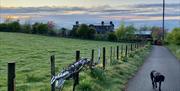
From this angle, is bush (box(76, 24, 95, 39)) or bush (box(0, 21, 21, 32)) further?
bush (box(76, 24, 95, 39))

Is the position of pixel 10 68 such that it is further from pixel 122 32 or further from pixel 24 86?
pixel 122 32

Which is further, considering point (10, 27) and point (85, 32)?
point (85, 32)

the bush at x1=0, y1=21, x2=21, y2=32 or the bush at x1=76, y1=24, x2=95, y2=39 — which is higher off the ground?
the bush at x1=0, y1=21, x2=21, y2=32

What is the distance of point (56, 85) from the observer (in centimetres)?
1146

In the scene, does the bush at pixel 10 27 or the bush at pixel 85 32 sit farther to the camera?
the bush at pixel 85 32

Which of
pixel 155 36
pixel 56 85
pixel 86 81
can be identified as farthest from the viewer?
pixel 155 36

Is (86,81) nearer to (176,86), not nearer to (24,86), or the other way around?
(24,86)

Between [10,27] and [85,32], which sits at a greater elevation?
[10,27]

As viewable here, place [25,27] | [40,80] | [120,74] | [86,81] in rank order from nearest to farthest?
[86,81], [40,80], [120,74], [25,27]

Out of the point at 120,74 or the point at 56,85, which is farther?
the point at 120,74

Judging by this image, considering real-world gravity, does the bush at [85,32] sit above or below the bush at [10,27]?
below

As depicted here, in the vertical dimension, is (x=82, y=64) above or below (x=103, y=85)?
above

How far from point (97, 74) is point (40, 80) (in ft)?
8.16

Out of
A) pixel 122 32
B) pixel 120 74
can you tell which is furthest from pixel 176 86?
pixel 122 32
